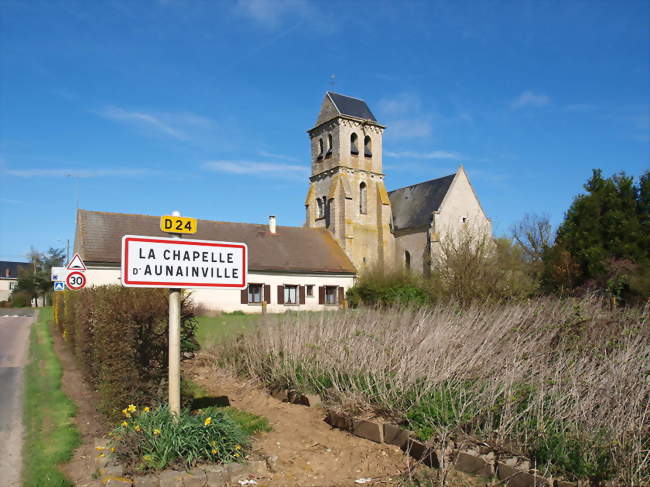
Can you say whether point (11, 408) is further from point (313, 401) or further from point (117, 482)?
point (117, 482)

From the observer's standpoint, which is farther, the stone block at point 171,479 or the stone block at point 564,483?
the stone block at point 171,479

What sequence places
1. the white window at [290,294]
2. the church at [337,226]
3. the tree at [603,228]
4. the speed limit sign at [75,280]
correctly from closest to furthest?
the speed limit sign at [75,280] < the tree at [603,228] < the church at [337,226] < the white window at [290,294]

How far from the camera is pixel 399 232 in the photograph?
44562 mm

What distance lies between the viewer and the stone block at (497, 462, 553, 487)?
4613 mm

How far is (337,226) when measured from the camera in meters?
41.1

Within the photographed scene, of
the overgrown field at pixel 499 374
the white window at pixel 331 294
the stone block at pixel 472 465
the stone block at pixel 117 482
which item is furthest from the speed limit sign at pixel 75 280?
the white window at pixel 331 294

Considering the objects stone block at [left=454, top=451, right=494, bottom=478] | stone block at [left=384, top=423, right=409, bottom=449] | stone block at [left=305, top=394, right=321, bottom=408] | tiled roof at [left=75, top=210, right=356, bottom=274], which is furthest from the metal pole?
tiled roof at [left=75, top=210, right=356, bottom=274]

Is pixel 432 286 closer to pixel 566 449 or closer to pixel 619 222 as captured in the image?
pixel 566 449

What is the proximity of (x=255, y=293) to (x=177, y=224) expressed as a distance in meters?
29.5

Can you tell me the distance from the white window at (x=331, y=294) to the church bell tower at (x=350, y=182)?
3.13 meters

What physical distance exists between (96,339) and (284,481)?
4092mm

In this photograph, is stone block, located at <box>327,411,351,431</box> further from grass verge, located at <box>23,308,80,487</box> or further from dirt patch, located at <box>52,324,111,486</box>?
grass verge, located at <box>23,308,80,487</box>

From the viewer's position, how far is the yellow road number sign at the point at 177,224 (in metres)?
5.44

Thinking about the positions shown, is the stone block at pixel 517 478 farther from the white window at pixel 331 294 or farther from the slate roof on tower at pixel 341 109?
the slate roof on tower at pixel 341 109
